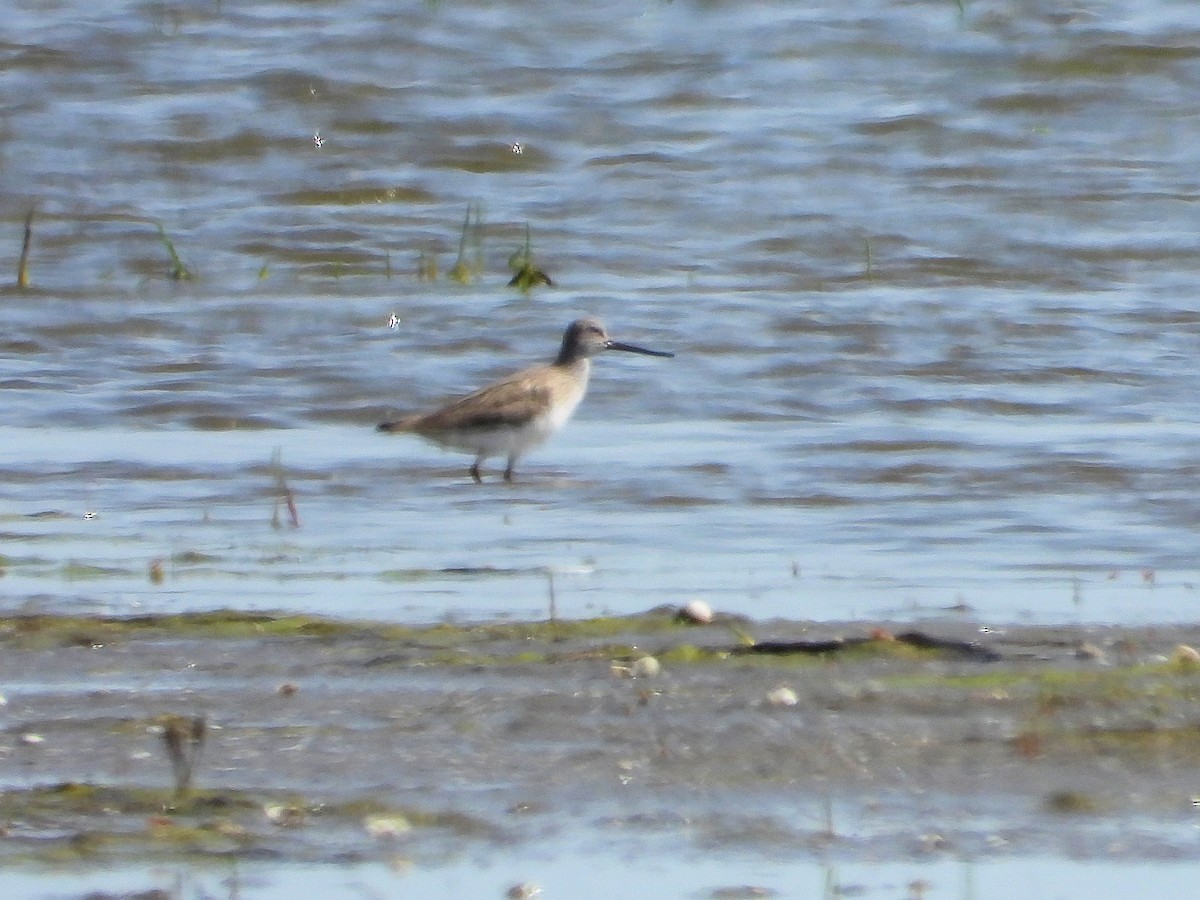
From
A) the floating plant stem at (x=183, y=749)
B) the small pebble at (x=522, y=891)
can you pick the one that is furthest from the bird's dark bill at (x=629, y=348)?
the small pebble at (x=522, y=891)

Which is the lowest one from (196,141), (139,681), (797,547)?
(196,141)

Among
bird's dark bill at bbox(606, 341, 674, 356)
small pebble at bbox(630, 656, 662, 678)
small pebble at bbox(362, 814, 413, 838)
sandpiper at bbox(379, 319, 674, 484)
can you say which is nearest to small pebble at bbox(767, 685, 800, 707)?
small pebble at bbox(630, 656, 662, 678)

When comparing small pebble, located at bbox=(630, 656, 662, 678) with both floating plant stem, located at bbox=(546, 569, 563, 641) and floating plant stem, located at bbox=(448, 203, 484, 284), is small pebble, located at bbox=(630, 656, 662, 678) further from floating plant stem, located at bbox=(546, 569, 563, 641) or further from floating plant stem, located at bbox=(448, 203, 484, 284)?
floating plant stem, located at bbox=(448, 203, 484, 284)

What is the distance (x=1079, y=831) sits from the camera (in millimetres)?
4422

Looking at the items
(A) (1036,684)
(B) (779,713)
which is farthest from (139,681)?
(A) (1036,684)

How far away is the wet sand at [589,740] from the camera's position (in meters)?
4.43

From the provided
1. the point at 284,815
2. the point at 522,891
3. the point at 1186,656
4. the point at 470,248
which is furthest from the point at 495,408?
the point at 522,891

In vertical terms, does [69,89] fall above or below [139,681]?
below

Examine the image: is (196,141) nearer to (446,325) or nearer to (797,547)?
(446,325)

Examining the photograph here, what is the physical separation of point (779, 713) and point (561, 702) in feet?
1.37

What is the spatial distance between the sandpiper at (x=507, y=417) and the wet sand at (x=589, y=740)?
3054 millimetres

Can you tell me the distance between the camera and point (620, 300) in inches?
456

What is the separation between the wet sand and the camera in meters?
4.43

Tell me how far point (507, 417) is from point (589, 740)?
4180 millimetres
